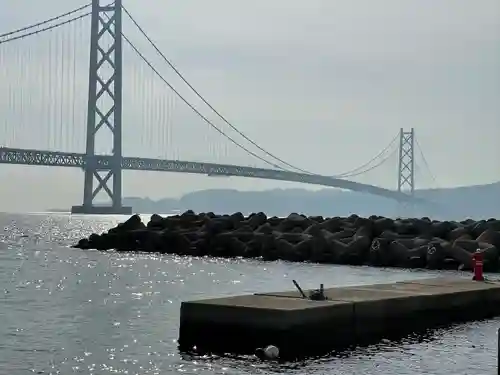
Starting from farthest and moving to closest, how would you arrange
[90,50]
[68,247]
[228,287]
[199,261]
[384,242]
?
[90,50]
[68,247]
[199,261]
[384,242]
[228,287]

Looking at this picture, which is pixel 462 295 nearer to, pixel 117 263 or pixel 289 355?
pixel 289 355

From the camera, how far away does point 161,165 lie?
60438 millimetres

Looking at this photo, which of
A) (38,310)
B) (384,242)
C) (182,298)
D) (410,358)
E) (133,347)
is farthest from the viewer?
(384,242)

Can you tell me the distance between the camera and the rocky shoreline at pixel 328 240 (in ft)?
79.3

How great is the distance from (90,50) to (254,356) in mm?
60090

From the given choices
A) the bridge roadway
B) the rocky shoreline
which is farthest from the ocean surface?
the bridge roadway

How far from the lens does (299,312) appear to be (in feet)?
33.2

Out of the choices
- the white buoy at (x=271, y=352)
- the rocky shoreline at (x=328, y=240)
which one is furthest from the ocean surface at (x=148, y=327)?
the rocky shoreline at (x=328, y=240)

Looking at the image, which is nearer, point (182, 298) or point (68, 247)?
point (182, 298)

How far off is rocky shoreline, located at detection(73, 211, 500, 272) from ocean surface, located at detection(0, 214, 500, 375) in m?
1.10

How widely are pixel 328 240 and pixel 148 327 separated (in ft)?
48.2

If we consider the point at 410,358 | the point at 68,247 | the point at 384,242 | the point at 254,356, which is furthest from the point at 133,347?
the point at 68,247

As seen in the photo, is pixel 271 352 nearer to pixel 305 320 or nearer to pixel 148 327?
pixel 305 320

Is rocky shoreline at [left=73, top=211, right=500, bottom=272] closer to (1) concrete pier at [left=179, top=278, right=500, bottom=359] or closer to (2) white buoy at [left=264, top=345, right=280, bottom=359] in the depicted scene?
(1) concrete pier at [left=179, top=278, right=500, bottom=359]
